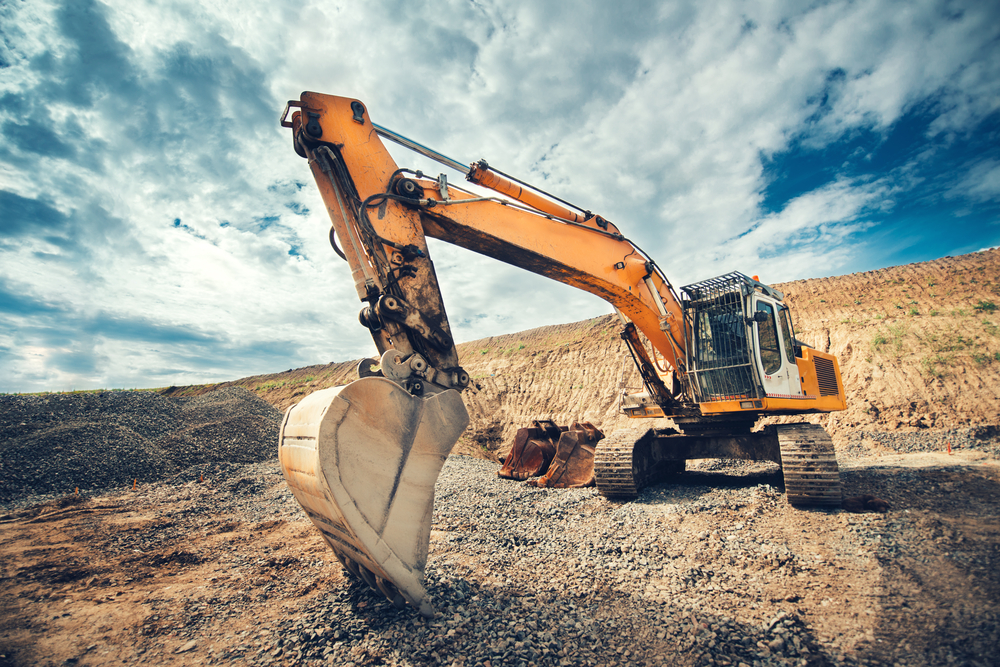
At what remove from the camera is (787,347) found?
621 cm

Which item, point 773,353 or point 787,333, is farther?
point 787,333

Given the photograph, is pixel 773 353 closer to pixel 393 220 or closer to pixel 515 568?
A: pixel 515 568

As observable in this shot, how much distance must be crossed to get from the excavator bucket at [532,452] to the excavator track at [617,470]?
7.44 ft

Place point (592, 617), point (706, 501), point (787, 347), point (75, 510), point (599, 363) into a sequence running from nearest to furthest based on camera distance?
point (592, 617) → point (706, 501) → point (787, 347) → point (75, 510) → point (599, 363)

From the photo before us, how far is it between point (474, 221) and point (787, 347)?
4.86m

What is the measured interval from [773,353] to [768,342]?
16 cm

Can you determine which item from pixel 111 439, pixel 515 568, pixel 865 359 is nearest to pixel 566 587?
pixel 515 568

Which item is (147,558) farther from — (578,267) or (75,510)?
(578,267)

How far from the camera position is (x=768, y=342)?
6.12 meters

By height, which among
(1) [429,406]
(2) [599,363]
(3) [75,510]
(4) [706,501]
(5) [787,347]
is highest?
(2) [599,363]

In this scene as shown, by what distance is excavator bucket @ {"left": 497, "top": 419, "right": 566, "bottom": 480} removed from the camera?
29.2 feet

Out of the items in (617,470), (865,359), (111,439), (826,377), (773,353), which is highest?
(865,359)

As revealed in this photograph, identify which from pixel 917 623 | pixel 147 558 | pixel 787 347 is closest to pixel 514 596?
pixel 917 623

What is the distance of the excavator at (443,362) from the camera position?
2.86 meters
